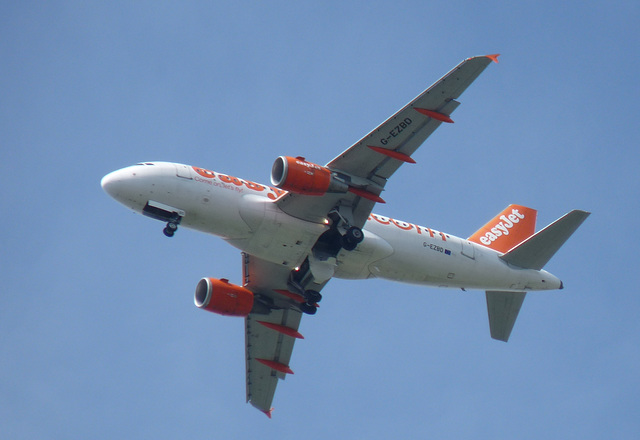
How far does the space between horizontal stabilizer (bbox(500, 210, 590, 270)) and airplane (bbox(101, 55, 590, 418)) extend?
0.18 feet

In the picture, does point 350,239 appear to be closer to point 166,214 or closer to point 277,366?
point 166,214

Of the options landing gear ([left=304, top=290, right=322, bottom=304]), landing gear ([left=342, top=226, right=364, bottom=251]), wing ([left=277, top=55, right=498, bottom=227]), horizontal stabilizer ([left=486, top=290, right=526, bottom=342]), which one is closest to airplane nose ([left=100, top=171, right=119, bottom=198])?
wing ([left=277, top=55, right=498, bottom=227])

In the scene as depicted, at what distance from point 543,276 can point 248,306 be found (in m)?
16.2

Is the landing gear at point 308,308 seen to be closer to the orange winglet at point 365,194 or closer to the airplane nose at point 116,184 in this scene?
the orange winglet at point 365,194

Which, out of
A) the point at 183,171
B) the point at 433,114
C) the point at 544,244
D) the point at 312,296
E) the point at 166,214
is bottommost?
the point at 312,296

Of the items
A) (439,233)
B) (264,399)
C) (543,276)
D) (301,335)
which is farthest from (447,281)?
(264,399)

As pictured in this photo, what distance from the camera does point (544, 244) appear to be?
155 feet

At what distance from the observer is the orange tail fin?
165 feet

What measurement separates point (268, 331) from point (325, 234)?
9637mm

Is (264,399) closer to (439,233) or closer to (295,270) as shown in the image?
(295,270)

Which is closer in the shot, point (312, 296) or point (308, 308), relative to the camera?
point (312, 296)

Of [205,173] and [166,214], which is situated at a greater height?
[205,173]

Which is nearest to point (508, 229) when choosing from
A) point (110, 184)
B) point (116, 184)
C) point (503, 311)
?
point (503, 311)

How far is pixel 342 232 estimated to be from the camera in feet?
141
